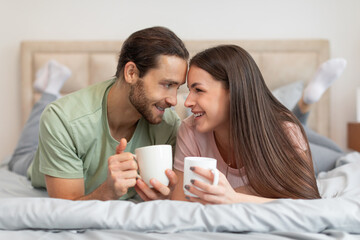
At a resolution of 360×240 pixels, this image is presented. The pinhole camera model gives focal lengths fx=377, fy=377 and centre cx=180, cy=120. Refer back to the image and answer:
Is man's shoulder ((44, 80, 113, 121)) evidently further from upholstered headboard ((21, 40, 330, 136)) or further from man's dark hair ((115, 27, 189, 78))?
upholstered headboard ((21, 40, 330, 136))

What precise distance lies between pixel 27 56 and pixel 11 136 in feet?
1.89

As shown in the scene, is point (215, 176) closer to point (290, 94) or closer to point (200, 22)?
point (290, 94)

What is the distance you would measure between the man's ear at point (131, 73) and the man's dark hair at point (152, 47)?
17mm

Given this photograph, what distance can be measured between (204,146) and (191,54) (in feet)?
4.09

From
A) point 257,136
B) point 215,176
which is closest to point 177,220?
point 215,176

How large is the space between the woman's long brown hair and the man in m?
0.15

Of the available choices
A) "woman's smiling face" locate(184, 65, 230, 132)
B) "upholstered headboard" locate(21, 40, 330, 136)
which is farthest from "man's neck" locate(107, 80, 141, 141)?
"upholstered headboard" locate(21, 40, 330, 136)

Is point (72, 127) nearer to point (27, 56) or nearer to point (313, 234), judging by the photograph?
point (313, 234)

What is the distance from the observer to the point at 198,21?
8.31 ft

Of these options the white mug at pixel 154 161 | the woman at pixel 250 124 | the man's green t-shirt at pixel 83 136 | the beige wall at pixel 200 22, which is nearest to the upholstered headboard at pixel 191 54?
the beige wall at pixel 200 22

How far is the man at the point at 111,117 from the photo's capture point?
1184 millimetres

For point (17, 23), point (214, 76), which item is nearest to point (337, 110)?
point (214, 76)

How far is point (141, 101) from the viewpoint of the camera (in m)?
1.25

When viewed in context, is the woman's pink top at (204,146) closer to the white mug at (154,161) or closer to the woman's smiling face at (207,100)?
the woman's smiling face at (207,100)
